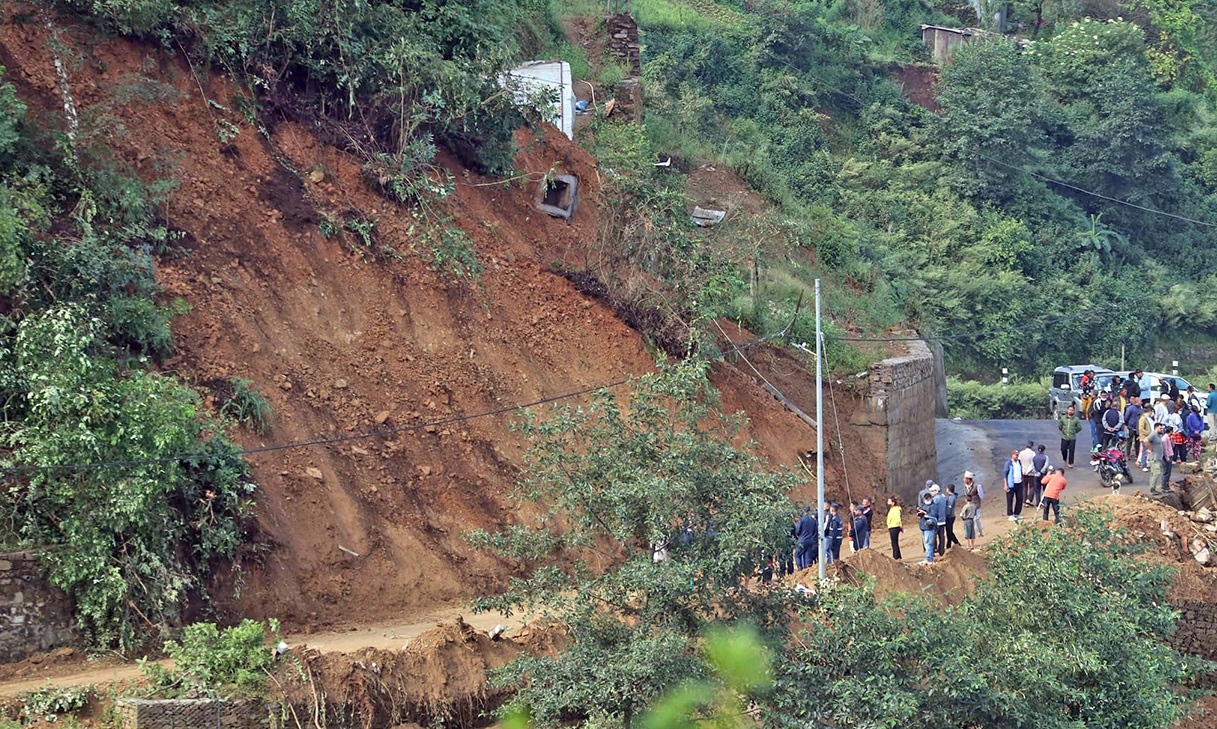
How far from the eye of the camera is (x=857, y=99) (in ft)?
134

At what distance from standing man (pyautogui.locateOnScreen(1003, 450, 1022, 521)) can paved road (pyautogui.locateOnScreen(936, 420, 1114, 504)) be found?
137cm

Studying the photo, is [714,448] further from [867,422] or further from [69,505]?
[867,422]

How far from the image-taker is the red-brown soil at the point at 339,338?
54.1 ft

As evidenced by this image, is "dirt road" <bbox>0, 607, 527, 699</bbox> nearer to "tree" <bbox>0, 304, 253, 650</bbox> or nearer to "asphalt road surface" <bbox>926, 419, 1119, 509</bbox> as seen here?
"tree" <bbox>0, 304, 253, 650</bbox>

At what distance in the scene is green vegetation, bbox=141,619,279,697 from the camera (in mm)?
12375

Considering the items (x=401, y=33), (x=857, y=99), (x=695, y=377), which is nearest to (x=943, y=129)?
(x=857, y=99)

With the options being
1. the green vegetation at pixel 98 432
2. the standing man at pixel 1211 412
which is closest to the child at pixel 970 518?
the standing man at pixel 1211 412

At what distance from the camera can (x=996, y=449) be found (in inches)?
1128

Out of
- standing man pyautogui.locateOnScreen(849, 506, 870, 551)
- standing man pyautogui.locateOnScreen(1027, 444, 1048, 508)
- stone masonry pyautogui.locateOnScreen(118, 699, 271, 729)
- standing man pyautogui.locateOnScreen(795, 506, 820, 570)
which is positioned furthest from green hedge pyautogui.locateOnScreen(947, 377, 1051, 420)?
stone masonry pyautogui.locateOnScreen(118, 699, 271, 729)

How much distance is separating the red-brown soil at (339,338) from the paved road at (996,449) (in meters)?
4.78

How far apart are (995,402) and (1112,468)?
514 inches

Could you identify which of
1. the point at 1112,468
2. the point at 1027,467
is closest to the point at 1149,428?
the point at 1112,468

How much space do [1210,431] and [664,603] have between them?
15.0 m

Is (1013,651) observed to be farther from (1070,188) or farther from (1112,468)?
(1070,188)
